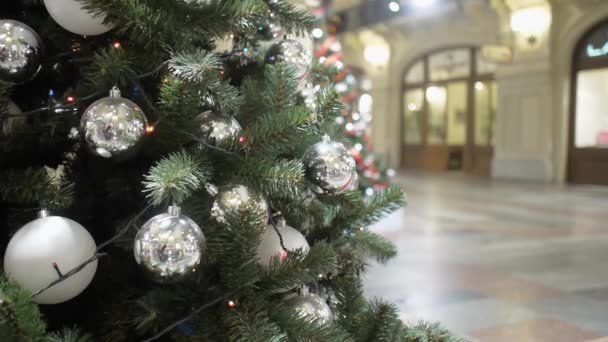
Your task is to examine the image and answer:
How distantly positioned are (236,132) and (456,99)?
11.8 meters

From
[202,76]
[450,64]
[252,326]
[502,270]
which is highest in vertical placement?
[450,64]


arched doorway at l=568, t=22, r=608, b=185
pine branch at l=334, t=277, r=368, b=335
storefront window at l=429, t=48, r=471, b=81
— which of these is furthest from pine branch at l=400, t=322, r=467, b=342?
storefront window at l=429, t=48, r=471, b=81

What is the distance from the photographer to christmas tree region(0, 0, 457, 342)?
93 cm

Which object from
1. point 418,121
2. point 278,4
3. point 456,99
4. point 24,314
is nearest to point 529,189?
point 456,99

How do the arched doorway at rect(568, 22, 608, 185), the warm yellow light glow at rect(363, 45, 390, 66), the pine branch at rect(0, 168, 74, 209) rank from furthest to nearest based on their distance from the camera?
the warm yellow light glow at rect(363, 45, 390, 66)
the arched doorway at rect(568, 22, 608, 185)
the pine branch at rect(0, 168, 74, 209)

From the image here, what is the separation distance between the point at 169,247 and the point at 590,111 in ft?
33.0

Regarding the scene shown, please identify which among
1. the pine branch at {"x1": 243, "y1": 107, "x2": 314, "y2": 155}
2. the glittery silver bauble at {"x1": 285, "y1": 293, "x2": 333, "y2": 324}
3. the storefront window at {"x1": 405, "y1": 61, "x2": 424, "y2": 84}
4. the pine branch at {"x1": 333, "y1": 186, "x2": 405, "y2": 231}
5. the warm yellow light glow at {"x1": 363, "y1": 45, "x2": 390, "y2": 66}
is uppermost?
the warm yellow light glow at {"x1": 363, "y1": 45, "x2": 390, "y2": 66}

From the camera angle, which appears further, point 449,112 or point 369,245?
point 449,112

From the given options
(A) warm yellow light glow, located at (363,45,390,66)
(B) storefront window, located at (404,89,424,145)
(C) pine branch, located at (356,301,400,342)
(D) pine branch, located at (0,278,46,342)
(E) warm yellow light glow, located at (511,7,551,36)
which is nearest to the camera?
(D) pine branch, located at (0,278,46,342)

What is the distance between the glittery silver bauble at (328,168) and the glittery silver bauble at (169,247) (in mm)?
310

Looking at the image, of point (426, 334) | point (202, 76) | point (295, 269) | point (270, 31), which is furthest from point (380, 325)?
point (270, 31)

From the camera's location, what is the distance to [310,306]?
114 cm

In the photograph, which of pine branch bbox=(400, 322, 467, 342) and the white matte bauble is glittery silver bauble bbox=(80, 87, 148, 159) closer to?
the white matte bauble

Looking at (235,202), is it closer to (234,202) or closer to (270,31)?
(234,202)
